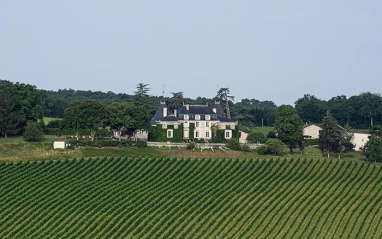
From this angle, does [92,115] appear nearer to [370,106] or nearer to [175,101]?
[175,101]

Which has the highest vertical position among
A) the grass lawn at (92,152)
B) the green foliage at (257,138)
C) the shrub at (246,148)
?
the green foliage at (257,138)

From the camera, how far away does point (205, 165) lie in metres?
75.6

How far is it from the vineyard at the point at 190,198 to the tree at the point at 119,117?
13736 mm

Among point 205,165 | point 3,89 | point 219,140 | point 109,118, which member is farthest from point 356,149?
point 3,89

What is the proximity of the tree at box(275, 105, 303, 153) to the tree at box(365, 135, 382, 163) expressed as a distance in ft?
33.5

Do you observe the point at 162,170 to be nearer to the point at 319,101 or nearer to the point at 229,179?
the point at 229,179

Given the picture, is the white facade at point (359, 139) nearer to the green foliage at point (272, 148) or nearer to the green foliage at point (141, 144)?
the green foliage at point (272, 148)

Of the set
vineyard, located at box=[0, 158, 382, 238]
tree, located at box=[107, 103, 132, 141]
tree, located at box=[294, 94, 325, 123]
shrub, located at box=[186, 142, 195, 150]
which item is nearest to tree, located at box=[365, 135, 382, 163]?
vineyard, located at box=[0, 158, 382, 238]

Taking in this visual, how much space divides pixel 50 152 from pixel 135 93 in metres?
35.9

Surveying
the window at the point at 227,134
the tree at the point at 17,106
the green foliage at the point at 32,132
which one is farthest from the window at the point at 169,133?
the tree at the point at 17,106

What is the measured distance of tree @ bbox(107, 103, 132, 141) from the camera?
88875 millimetres

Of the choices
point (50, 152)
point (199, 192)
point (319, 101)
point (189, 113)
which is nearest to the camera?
point (199, 192)

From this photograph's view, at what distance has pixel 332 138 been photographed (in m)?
87.9

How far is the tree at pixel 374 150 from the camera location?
82250mm
